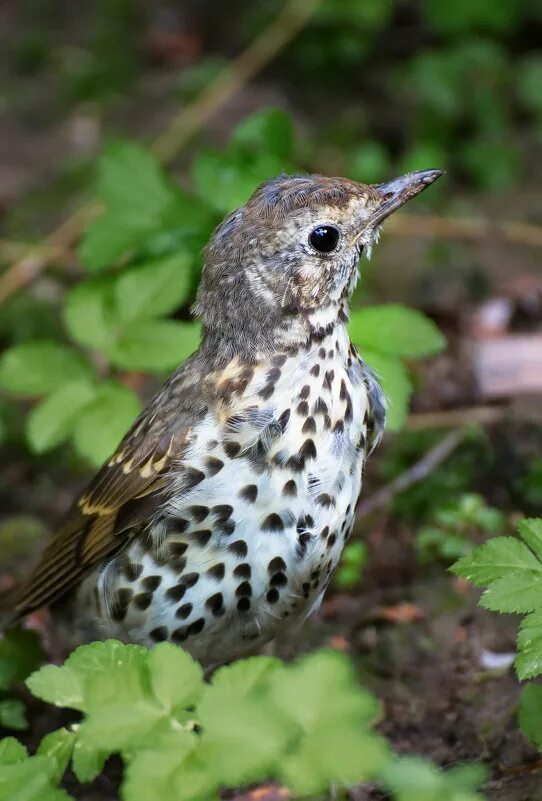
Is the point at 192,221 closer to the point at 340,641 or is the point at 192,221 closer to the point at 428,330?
the point at 428,330

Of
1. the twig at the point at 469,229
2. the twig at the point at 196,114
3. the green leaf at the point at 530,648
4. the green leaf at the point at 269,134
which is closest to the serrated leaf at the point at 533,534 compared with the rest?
the green leaf at the point at 530,648

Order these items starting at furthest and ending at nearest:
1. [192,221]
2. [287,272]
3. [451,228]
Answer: [451,228] → [192,221] → [287,272]

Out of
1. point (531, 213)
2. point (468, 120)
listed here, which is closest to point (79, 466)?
point (531, 213)

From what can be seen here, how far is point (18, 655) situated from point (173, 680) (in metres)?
1.67

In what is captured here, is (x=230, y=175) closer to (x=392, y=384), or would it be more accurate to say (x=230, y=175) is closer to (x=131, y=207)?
(x=131, y=207)

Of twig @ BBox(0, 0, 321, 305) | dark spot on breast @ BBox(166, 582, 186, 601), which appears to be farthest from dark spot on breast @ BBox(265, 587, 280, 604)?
twig @ BBox(0, 0, 321, 305)

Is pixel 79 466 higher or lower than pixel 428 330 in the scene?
lower

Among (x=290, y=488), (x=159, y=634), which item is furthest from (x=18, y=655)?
(x=290, y=488)

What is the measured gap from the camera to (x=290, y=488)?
334 centimetres

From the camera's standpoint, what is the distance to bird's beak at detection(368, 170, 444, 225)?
3525 mm

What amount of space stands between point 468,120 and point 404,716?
4062 millimetres

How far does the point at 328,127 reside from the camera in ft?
23.9

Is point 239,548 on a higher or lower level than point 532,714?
higher

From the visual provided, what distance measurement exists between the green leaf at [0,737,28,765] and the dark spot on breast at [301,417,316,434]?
1.04 metres
